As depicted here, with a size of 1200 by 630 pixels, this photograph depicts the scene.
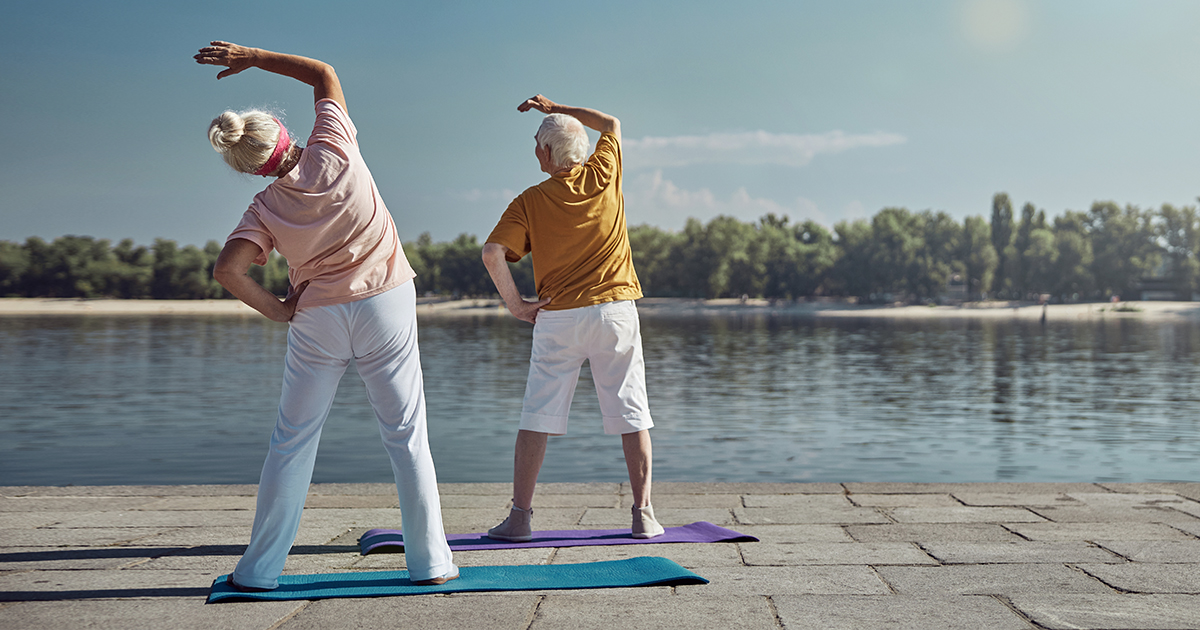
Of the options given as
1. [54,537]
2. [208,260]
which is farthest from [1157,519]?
[208,260]

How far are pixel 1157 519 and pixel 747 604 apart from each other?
2719 mm

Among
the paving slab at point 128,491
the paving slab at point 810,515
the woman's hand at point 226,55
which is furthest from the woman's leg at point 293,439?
the paving slab at point 128,491

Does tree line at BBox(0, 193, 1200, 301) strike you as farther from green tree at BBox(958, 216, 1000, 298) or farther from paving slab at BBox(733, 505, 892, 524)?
paving slab at BBox(733, 505, 892, 524)

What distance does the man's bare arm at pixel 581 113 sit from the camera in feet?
14.1

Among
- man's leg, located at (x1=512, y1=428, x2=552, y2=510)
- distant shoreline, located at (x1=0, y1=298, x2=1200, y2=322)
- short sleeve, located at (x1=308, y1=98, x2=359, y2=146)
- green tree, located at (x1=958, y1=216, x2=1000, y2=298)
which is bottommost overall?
distant shoreline, located at (x1=0, y1=298, x2=1200, y2=322)

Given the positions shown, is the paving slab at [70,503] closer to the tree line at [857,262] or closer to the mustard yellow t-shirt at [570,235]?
the mustard yellow t-shirt at [570,235]

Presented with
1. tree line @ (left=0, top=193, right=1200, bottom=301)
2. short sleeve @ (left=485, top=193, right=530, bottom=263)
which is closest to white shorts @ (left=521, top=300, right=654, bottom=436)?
short sleeve @ (left=485, top=193, right=530, bottom=263)

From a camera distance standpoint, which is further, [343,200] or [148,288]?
[148,288]

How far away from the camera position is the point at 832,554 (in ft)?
12.8

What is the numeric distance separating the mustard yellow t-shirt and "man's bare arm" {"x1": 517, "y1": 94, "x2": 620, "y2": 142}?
266mm

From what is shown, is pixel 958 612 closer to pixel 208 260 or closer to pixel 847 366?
pixel 847 366

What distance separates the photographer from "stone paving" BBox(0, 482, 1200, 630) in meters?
2.98

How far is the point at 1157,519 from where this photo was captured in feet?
15.4

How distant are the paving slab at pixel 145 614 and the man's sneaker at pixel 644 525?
1568mm
